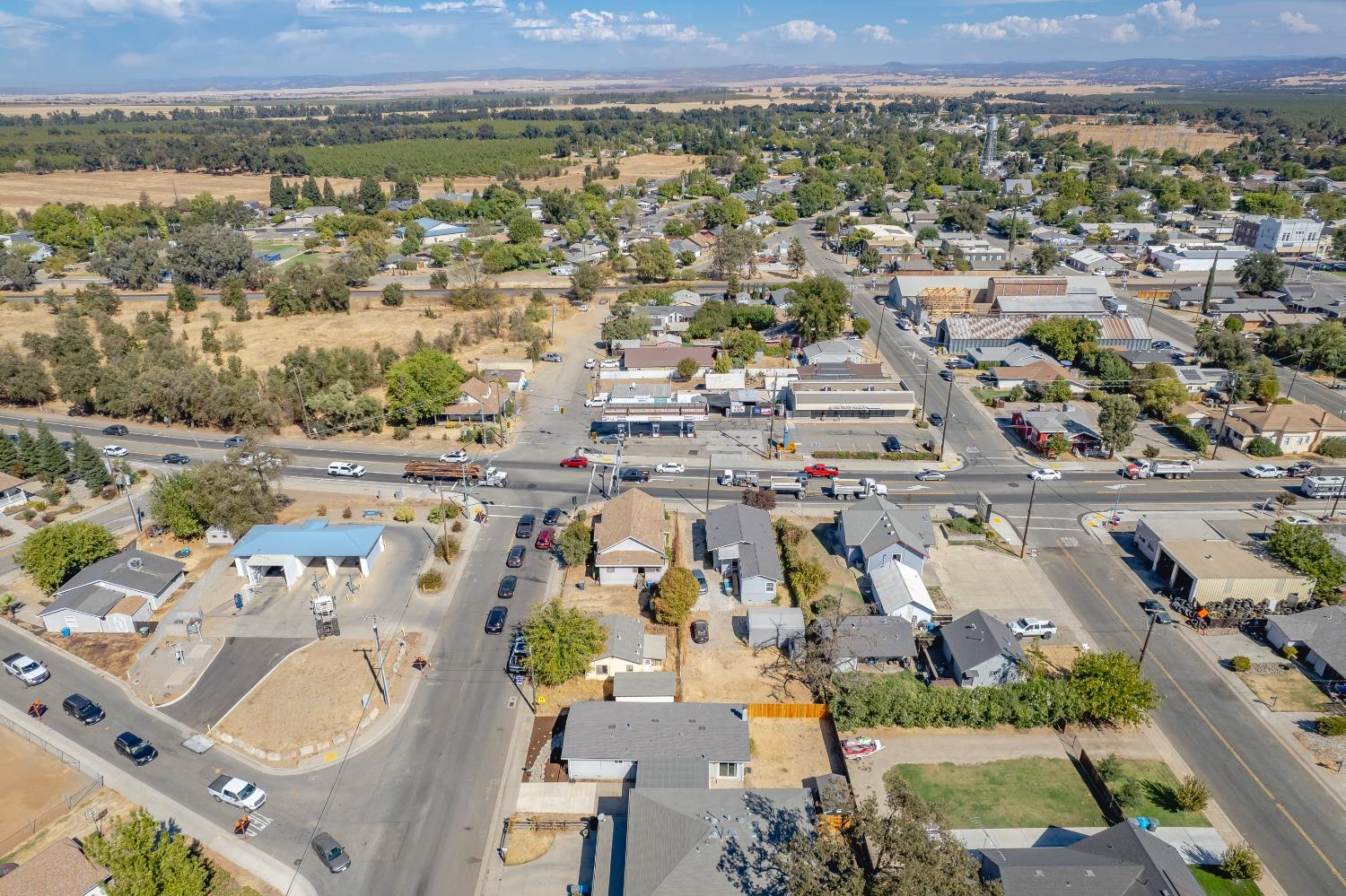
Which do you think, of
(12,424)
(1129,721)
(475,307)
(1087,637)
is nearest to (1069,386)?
(1087,637)

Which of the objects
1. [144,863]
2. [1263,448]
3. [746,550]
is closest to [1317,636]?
[1263,448]

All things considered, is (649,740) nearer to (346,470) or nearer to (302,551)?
(302,551)

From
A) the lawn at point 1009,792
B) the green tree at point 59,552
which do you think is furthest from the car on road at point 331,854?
the green tree at point 59,552

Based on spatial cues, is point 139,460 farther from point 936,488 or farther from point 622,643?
point 936,488

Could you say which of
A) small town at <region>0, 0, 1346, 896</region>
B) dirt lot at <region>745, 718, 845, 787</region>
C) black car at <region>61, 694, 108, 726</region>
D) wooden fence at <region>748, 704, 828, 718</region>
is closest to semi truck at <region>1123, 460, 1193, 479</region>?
small town at <region>0, 0, 1346, 896</region>

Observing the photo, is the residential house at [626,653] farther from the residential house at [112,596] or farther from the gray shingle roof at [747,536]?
the residential house at [112,596]
